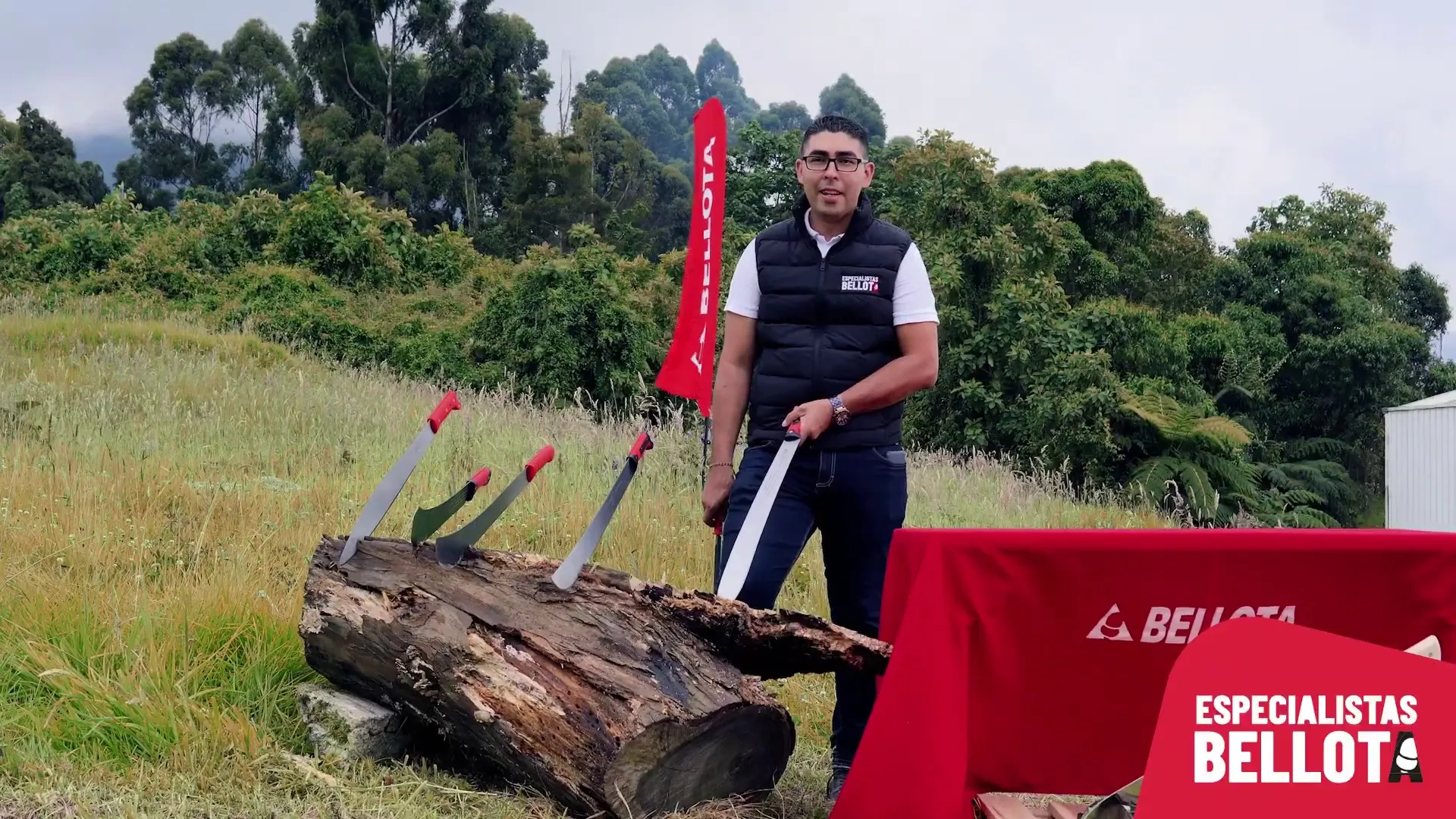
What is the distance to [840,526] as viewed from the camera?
3.62 m

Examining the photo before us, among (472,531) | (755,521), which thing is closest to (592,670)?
(755,521)

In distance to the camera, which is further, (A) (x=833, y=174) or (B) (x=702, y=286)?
(B) (x=702, y=286)

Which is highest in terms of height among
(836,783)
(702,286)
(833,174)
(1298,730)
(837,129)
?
(837,129)

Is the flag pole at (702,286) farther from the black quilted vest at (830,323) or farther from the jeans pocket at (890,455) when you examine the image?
the jeans pocket at (890,455)

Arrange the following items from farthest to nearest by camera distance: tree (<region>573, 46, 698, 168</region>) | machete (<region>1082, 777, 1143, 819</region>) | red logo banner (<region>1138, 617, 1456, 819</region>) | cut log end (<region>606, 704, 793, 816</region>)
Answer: tree (<region>573, 46, 698, 168</region>), cut log end (<region>606, 704, 793, 816</region>), machete (<region>1082, 777, 1143, 819</region>), red logo banner (<region>1138, 617, 1456, 819</region>)

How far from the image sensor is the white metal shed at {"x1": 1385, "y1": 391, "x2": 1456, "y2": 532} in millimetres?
25719

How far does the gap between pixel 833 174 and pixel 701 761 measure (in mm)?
1776

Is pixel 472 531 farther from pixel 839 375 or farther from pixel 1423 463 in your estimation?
pixel 1423 463

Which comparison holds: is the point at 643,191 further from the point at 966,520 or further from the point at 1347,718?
the point at 1347,718

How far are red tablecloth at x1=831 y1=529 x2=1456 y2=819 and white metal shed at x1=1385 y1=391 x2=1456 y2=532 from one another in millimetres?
26492

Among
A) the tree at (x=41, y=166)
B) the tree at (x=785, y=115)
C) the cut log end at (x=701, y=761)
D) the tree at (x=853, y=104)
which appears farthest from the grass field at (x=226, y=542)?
the tree at (x=785, y=115)

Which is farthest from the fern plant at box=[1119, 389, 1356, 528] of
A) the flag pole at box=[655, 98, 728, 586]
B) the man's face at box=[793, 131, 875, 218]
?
the man's face at box=[793, 131, 875, 218]

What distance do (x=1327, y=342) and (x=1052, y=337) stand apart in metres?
15.9

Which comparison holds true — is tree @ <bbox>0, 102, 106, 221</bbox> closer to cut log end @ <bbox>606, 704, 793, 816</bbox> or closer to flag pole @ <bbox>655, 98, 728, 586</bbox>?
flag pole @ <bbox>655, 98, 728, 586</bbox>
